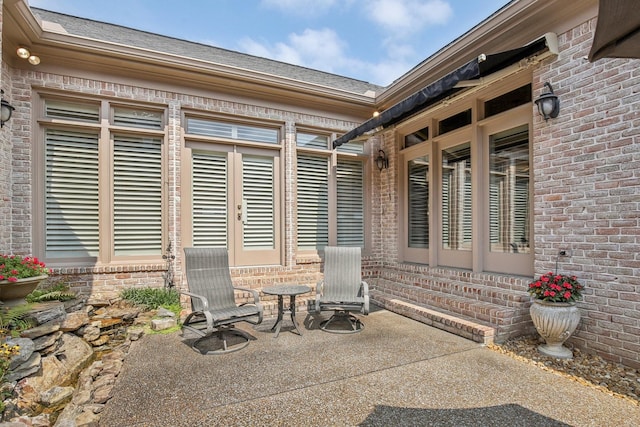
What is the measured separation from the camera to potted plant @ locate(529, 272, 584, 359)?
3.20 metres

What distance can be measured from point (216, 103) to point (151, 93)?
0.95m

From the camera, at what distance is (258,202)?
574cm

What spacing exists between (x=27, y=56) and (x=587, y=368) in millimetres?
7053

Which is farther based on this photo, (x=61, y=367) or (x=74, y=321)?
(x=74, y=321)

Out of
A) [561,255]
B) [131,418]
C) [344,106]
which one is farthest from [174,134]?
[561,255]

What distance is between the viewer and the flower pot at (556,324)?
10.5ft

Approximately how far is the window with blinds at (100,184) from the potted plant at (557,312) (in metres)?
5.02

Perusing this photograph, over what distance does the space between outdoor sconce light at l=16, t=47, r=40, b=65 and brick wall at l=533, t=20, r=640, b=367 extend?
6185mm

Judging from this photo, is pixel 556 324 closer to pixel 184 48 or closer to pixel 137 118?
pixel 137 118

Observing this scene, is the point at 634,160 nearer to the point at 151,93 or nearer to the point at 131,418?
the point at 131,418

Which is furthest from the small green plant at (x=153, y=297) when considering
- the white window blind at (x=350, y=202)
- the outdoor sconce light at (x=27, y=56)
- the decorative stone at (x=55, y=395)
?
the outdoor sconce light at (x=27, y=56)

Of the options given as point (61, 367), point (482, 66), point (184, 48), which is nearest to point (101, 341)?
point (61, 367)

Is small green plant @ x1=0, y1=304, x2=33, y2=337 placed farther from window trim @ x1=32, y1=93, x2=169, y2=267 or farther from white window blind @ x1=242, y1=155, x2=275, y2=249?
white window blind @ x1=242, y1=155, x2=275, y2=249

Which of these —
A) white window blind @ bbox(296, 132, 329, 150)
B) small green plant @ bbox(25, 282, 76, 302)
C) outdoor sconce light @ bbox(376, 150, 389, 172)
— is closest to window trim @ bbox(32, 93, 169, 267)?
small green plant @ bbox(25, 282, 76, 302)
